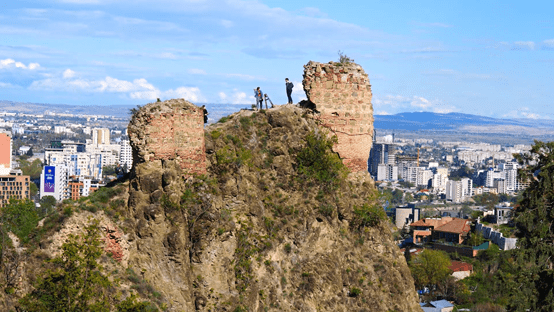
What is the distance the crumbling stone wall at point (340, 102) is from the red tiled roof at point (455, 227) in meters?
75.1

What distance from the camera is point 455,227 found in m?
95.3

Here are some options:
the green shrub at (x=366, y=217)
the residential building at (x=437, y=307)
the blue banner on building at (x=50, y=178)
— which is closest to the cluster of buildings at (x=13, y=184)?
the blue banner on building at (x=50, y=178)

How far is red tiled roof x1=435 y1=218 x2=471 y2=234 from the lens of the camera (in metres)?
94.3

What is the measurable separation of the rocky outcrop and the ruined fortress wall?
2.2 inches

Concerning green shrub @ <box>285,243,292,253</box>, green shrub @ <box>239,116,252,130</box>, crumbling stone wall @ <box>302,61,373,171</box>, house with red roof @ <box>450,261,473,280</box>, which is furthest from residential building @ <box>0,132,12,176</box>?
green shrub @ <box>285,243,292,253</box>

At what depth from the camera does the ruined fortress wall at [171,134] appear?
18.1 meters

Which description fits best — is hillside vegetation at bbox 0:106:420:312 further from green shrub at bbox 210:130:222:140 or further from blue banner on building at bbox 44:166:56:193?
blue banner on building at bbox 44:166:56:193

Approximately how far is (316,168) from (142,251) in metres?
4.99

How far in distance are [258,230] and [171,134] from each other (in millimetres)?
2908

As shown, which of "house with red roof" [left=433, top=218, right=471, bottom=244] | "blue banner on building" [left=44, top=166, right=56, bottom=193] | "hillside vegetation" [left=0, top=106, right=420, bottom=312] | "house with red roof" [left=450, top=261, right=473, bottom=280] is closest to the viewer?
"hillside vegetation" [left=0, top=106, right=420, bottom=312]

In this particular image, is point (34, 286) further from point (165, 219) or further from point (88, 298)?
point (165, 219)

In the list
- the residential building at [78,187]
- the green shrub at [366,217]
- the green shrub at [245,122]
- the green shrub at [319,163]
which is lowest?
the residential building at [78,187]

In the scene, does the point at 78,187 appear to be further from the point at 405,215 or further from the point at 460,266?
the point at 460,266

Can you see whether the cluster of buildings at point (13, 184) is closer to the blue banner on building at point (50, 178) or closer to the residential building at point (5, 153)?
the residential building at point (5, 153)
